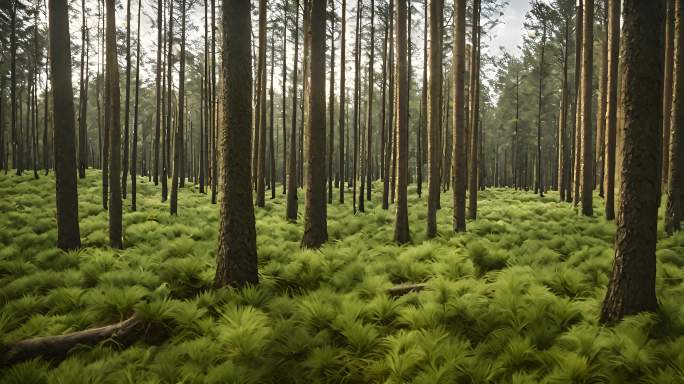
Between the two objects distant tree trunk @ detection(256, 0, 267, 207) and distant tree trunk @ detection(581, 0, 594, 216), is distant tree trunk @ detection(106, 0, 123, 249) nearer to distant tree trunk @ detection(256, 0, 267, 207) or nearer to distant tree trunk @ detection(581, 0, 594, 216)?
distant tree trunk @ detection(256, 0, 267, 207)

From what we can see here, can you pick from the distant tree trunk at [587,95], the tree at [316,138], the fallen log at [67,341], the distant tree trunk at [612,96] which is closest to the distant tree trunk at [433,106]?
the tree at [316,138]

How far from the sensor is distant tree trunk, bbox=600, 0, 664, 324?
14.5 feet

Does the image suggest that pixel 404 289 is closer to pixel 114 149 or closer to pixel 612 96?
pixel 114 149

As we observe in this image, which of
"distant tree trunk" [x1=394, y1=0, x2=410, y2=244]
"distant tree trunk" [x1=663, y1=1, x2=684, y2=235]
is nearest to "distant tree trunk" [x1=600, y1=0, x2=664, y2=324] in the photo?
"distant tree trunk" [x1=394, y1=0, x2=410, y2=244]

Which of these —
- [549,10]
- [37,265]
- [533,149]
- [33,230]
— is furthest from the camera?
[533,149]

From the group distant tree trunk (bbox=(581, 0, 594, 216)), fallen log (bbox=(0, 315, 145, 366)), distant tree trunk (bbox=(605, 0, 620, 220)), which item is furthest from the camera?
distant tree trunk (bbox=(581, 0, 594, 216))

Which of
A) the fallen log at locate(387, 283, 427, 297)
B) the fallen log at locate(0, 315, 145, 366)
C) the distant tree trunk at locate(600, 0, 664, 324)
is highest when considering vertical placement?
the distant tree trunk at locate(600, 0, 664, 324)

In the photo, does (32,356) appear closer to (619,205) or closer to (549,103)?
(619,205)

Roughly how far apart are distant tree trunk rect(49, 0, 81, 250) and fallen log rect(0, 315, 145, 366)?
529cm

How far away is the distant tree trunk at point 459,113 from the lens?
10648mm

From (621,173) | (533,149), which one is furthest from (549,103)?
(621,173)

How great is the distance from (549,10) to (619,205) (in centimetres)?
2178

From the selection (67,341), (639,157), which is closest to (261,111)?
(67,341)

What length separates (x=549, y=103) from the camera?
3878 cm
